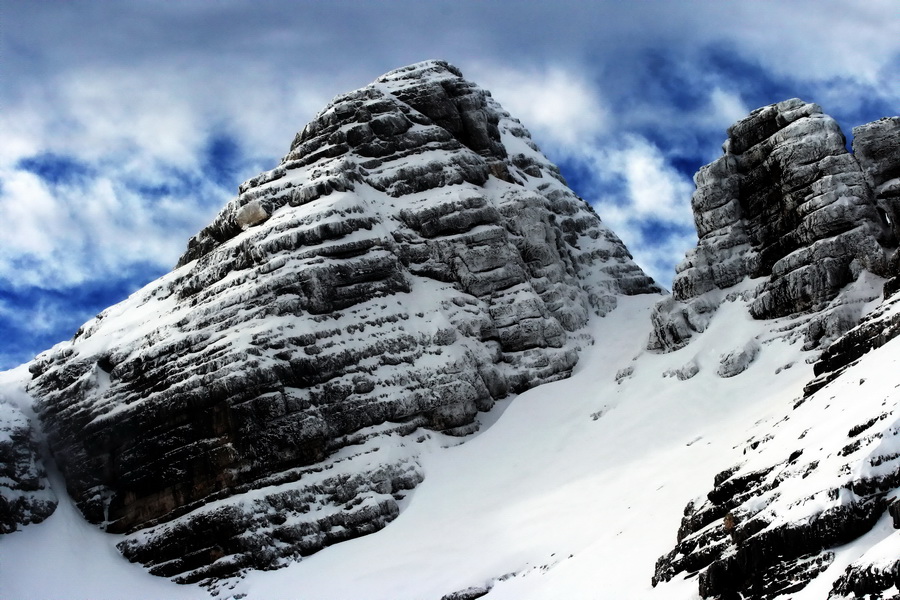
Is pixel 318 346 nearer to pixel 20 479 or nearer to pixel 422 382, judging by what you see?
pixel 422 382

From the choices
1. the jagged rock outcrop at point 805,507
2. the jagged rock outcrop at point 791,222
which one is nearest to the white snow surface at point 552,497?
the jagged rock outcrop at point 791,222

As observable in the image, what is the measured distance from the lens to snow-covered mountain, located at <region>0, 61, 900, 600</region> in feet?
227

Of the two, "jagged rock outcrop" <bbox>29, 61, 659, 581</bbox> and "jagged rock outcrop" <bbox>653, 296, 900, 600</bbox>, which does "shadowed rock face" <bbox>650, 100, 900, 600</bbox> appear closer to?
"jagged rock outcrop" <bbox>653, 296, 900, 600</bbox>

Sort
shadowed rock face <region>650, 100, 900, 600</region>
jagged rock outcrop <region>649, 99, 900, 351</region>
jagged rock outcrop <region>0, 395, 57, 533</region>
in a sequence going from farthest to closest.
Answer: jagged rock outcrop <region>0, 395, 57, 533</region> → jagged rock outcrop <region>649, 99, 900, 351</region> → shadowed rock face <region>650, 100, 900, 600</region>

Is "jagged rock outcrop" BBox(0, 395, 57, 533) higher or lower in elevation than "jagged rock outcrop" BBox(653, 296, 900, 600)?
higher

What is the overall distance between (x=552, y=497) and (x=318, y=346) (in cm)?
2678

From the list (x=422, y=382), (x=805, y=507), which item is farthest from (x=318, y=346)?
(x=805, y=507)

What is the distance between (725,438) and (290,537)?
3485 centimetres

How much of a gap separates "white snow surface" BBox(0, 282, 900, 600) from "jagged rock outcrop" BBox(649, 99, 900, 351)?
2.99 metres

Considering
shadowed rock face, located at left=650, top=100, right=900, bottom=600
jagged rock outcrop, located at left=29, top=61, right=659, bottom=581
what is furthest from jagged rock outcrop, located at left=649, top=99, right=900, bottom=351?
jagged rock outcrop, located at left=29, top=61, right=659, bottom=581

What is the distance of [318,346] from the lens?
85.5 meters

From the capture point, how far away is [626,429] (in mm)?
78438

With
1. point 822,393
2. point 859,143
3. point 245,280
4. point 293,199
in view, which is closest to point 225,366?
point 245,280

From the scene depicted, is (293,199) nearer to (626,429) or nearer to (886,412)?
(626,429)
